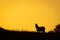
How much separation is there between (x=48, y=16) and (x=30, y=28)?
355 millimetres

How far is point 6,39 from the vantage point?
74 centimetres

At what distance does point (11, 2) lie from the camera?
88.5 inches

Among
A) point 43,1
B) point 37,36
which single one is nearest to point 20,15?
point 43,1

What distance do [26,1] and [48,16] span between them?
17.1 inches

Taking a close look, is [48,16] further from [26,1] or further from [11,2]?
[11,2]

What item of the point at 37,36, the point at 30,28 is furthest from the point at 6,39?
the point at 30,28

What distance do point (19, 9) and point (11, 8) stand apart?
13cm

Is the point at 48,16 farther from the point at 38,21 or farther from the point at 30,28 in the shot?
the point at 30,28

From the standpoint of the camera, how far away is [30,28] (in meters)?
2.22

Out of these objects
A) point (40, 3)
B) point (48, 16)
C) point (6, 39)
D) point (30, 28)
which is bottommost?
point (6, 39)

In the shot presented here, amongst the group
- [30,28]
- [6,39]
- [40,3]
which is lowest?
[6,39]

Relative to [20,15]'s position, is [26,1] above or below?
above

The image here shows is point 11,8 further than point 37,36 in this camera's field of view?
Yes

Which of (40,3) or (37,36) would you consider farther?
(40,3)
